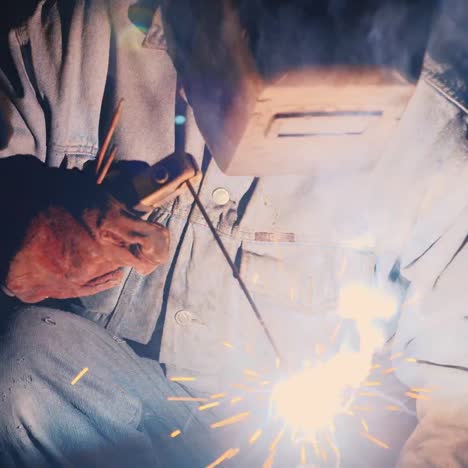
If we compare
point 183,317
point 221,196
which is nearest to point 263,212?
point 221,196

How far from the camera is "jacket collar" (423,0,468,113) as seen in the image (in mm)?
1459

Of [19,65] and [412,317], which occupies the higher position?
[19,65]

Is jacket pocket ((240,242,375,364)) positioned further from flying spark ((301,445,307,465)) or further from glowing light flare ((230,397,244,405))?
flying spark ((301,445,307,465))

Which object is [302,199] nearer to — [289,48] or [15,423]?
[289,48]

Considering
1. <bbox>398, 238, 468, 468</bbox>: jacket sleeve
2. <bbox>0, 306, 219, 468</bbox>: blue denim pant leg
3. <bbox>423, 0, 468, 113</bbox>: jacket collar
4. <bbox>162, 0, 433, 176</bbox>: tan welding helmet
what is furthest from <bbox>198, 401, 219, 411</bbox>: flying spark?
<bbox>423, 0, 468, 113</bbox>: jacket collar

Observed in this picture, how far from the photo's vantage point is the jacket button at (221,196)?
1.81m

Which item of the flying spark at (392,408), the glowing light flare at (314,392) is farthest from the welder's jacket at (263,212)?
the flying spark at (392,408)

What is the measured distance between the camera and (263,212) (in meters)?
1.85

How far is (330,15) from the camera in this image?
98 cm

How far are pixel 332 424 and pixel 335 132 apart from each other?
1764 millimetres

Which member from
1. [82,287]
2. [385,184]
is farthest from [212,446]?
[385,184]

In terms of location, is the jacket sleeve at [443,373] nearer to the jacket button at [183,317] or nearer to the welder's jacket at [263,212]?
the welder's jacket at [263,212]

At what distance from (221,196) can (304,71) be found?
2.96ft

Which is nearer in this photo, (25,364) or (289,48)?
(289,48)
